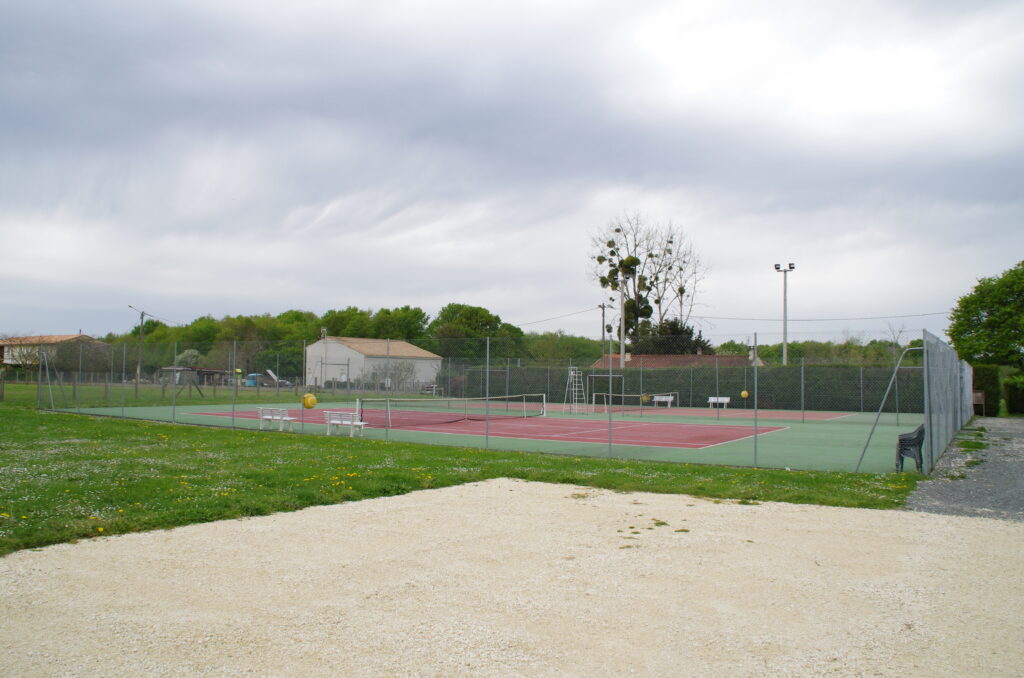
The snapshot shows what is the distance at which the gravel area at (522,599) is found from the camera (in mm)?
3762

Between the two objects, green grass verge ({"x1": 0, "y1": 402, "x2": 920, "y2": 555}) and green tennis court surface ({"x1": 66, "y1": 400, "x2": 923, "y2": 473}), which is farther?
green tennis court surface ({"x1": 66, "y1": 400, "x2": 923, "y2": 473})

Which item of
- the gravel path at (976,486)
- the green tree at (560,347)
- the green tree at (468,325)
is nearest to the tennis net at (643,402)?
the gravel path at (976,486)

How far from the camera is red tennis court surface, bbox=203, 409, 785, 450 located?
59.7 feet

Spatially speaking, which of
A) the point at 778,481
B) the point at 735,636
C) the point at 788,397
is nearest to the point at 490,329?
the point at 788,397

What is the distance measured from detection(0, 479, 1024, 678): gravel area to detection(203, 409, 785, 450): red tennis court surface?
9.46 m

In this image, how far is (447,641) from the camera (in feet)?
13.2

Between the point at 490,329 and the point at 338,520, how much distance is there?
83.0m

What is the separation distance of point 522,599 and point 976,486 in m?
8.44

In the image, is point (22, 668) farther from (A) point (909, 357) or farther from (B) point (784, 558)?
(A) point (909, 357)

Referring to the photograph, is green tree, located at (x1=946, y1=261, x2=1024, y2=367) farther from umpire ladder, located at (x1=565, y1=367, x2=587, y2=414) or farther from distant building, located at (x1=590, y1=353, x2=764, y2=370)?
umpire ladder, located at (x1=565, y1=367, x2=587, y2=414)

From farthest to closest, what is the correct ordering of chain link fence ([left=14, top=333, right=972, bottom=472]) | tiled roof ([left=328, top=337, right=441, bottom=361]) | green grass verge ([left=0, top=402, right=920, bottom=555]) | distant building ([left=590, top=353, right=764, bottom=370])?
tiled roof ([left=328, top=337, right=441, bottom=361]) < distant building ([left=590, top=353, right=764, bottom=370]) < chain link fence ([left=14, top=333, right=972, bottom=472]) < green grass verge ([left=0, top=402, right=920, bottom=555])

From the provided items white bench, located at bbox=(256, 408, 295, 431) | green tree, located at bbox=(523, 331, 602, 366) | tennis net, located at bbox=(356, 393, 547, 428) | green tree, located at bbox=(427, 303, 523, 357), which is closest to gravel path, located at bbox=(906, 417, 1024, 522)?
tennis net, located at bbox=(356, 393, 547, 428)

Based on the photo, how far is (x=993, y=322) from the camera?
45.6 metres

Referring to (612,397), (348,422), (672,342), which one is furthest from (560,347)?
(348,422)
